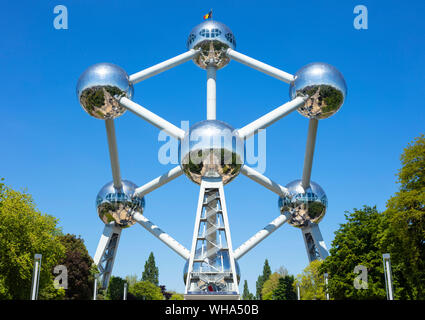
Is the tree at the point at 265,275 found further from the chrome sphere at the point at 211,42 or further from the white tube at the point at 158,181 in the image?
the chrome sphere at the point at 211,42

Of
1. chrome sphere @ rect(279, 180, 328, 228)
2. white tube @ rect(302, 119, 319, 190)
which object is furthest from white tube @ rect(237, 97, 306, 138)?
chrome sphere @ rect(279, 180, 328, 228)

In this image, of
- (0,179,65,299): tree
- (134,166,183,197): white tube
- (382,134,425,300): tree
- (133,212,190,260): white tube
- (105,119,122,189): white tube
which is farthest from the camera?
(134,166,183,197): white tube

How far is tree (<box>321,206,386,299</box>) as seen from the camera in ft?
70.1

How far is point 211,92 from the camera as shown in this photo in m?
27.9

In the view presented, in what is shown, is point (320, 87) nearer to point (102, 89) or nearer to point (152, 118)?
point (152, 118)

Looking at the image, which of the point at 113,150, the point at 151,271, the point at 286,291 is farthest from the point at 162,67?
the point at 151,271

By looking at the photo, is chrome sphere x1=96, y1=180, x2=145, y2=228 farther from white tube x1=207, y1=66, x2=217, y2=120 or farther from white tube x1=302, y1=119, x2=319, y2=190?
white tube x1=302, y1=119, x2=319, y2=190

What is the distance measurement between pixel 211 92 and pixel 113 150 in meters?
6.63

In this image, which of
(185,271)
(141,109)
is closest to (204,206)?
(185,271)

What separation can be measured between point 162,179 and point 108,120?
4.82m

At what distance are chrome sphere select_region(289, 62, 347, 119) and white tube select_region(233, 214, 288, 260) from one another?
7196mm

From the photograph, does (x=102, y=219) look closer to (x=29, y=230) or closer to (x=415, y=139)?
(x=29, y=230)

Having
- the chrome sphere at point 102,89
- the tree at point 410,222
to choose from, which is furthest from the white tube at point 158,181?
the tree at point 410,222
